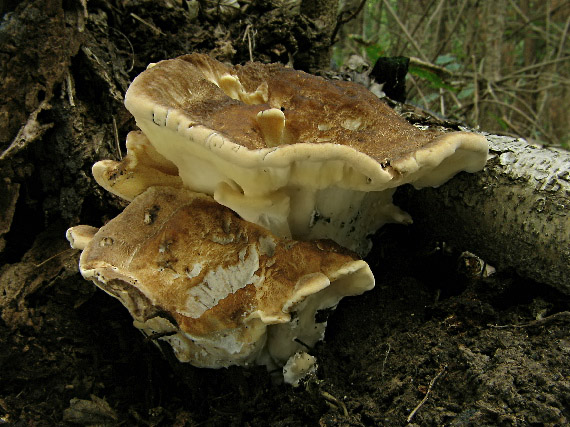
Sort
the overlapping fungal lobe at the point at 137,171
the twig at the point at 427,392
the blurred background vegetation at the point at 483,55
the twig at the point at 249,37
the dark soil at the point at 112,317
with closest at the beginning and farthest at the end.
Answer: the twig at the point at 427,392 < the dark soil at the point at 112,317 < the overlapping fungal lobe at the point at 137,171 < the twig at the point at 249,37 < the blurred background vegetation at the point at 483,55

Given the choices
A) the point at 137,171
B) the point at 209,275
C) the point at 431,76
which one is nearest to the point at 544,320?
the point at 209,275

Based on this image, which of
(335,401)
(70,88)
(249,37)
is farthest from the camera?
(249,37)

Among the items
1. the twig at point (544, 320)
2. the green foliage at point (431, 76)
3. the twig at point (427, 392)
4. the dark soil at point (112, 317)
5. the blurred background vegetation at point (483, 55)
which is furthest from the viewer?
the blurred background vegetation at point (483, 55)

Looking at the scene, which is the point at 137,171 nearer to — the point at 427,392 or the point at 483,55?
the point at 427,392

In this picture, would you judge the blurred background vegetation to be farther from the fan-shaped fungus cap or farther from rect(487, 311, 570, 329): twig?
rect(487, 311, 570, 329): twig

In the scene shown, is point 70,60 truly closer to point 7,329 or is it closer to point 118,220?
point 118,220

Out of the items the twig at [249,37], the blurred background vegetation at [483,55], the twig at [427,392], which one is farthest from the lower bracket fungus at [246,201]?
the blurred background vegetation at [483,55]

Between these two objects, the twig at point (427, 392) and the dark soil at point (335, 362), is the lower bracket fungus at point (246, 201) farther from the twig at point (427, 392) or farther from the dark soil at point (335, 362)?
the twig at point (427, 392)
